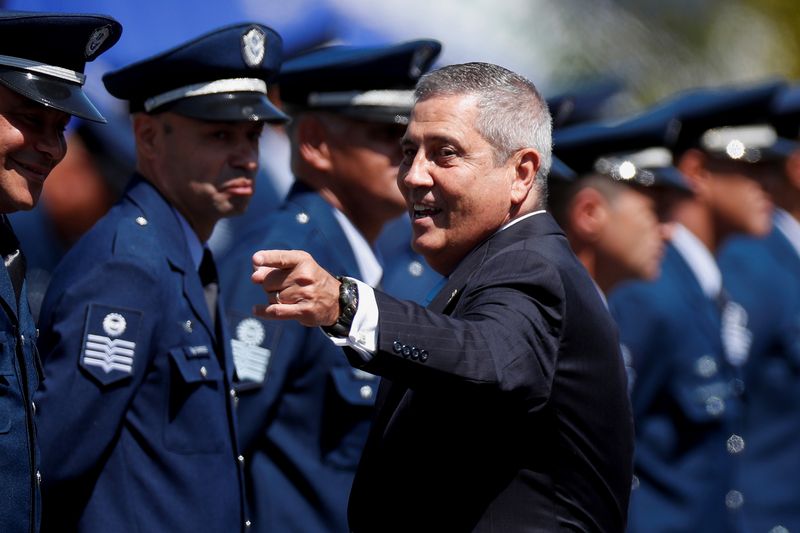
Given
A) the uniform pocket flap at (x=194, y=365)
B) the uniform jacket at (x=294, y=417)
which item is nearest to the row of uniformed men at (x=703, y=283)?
the uniform jacket at (x=294, y=417)

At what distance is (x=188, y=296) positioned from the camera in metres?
4.03

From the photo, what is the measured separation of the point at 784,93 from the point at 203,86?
15.2 feet

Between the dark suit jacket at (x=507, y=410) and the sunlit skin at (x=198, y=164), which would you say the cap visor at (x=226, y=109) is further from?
the dark suit jacket at (x=507, y=410)

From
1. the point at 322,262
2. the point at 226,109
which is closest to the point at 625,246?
the point at 322,262

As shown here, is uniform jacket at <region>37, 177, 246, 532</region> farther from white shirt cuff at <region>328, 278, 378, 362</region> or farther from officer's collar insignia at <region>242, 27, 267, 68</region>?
white shirt cuff at <region>328, 278, 378, 362</region>

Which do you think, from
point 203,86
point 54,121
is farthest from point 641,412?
point 54,121

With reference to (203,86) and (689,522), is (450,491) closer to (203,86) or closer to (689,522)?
(203,86)

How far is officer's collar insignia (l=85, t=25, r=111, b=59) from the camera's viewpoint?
11.7 feet

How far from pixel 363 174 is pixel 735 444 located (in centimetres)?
263

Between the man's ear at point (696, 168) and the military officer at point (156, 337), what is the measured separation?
11.9 ft

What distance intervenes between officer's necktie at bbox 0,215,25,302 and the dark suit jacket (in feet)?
2.96

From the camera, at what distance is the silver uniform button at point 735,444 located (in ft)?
21.9

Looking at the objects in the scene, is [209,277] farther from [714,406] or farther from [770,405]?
[770,405]

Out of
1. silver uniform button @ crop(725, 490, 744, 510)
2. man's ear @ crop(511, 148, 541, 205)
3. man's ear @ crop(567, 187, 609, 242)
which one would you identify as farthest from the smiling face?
silver uniform button @ crop(725, 490, 744, 510)
